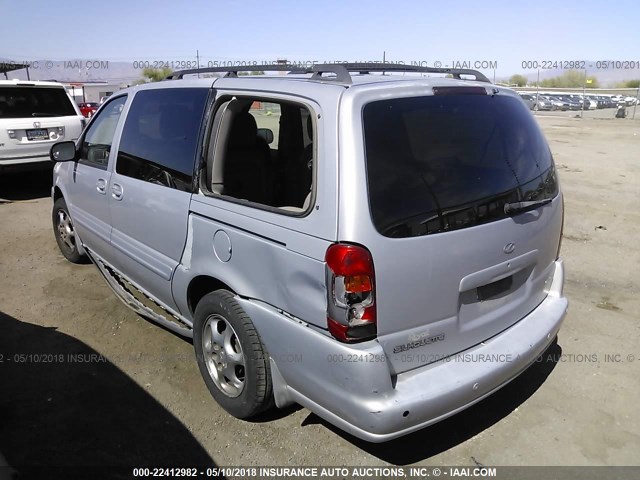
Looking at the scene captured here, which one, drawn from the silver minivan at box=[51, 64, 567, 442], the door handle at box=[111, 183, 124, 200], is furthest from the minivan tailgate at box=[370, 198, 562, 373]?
the door handle at box=[111, 183, 124, 200]

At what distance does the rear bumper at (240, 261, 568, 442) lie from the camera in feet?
7.16

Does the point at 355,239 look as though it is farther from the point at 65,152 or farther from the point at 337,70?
the point at 65,152

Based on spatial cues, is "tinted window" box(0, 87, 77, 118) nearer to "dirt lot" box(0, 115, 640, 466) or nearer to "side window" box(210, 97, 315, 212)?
"dirt lot" box(0, 115, 640, 466)

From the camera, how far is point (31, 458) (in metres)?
2.65

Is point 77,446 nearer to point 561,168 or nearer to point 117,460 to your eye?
Answer: point 117,460

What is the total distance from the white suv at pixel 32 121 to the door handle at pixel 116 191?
5.54 m

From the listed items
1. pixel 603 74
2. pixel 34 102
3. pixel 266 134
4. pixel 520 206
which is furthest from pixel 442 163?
pixel 603 74

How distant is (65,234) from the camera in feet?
17.6

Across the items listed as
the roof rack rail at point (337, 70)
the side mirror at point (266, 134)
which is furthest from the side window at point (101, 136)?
the side mirror at point (266, 134)

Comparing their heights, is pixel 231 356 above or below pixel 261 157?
below

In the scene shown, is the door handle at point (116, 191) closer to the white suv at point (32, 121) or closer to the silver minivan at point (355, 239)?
the silver minivan at point (355, 239)

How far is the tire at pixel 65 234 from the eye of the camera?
5.24 metres

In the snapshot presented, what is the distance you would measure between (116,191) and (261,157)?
1.29 meters

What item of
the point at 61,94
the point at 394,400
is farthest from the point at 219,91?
the point at 61,94
